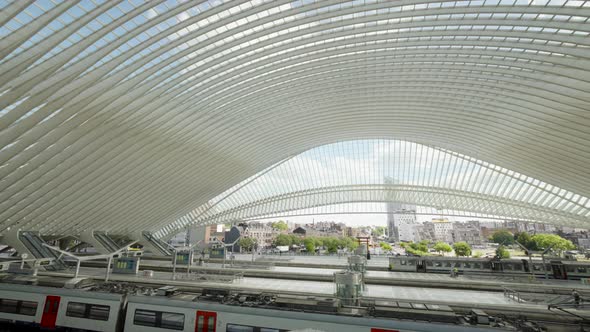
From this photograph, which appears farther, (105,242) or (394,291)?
(105,242)

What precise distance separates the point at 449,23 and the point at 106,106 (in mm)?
24092

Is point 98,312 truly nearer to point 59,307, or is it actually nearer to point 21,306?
point 59,307

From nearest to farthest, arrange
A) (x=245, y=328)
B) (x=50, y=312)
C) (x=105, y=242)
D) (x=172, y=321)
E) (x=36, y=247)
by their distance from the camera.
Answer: (x=245, y=328) < (x=172, y=321) < (x=50, y=312) < (x=36, y=247) < (x=105, y=242)

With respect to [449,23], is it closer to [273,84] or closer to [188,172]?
[273,84]

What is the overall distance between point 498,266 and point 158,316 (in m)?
30.2

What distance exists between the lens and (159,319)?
13.1m

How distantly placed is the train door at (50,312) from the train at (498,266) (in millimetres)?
26321

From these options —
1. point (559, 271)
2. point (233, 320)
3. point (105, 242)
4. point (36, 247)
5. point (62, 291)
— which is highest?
point (105, 242)

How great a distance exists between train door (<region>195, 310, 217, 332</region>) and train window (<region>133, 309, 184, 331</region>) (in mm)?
772

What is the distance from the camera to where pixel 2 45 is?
16.4 meters

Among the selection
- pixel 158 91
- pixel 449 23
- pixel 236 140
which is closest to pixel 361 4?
pixel 449 23

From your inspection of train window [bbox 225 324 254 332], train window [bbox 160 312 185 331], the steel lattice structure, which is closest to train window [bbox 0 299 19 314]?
train window [bbox 160 312 185 331]

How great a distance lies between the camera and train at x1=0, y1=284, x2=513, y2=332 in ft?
35.3


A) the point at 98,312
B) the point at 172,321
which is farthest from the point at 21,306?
the point at 172,321
